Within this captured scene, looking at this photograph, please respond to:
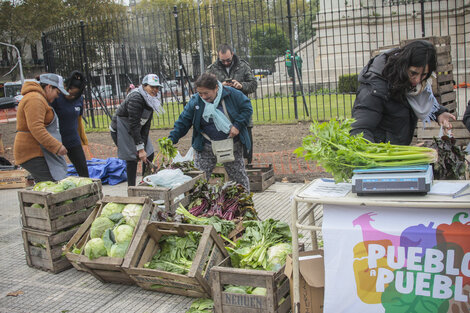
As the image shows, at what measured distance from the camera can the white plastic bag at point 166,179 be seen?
4.96m

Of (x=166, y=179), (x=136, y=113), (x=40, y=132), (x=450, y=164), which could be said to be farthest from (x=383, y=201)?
(x=136, y=113)

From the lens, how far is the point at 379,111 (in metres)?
3.64

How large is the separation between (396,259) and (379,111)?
1446 mm

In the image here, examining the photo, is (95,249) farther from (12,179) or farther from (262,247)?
(12,179)

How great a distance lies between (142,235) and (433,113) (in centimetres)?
273

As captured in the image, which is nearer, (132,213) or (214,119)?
(132,213)

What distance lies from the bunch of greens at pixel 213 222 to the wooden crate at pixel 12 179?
5.65 metres

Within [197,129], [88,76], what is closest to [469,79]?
[88,76]

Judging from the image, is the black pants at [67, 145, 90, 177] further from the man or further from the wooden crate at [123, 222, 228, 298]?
the wooden crate at [123, 222, 228, 298]

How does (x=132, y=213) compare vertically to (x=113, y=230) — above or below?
above

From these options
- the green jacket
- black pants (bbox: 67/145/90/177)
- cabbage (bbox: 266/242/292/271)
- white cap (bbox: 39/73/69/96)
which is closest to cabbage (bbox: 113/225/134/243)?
cabbage (bbox: 266/242/292/271)

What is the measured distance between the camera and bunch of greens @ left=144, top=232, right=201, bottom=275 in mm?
3869

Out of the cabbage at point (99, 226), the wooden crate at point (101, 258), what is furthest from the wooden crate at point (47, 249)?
the cabbage at point (99, 226)

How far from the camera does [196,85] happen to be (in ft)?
17.1
